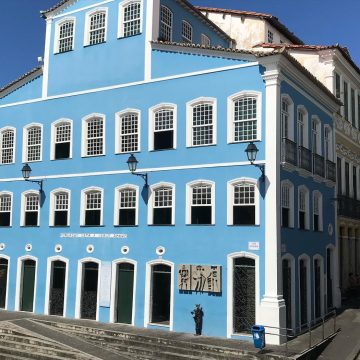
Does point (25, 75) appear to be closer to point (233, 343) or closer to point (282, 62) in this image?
point (282, 62)

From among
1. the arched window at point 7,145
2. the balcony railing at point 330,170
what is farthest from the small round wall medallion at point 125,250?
the balcony railing at point 330,170

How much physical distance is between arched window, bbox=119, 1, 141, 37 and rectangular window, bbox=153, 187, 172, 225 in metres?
6.65

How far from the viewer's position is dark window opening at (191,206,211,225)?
19.4 metres

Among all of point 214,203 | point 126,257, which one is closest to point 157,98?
point 214,203

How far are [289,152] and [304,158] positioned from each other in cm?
165

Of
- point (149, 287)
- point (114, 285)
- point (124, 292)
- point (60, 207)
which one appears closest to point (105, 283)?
point (114, 285)

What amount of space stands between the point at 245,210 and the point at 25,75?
12.8m

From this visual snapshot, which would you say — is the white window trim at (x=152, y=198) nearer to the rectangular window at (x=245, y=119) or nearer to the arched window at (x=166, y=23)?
the rectangular window at (x=245, y=119)

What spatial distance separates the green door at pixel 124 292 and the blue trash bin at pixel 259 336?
5698mm

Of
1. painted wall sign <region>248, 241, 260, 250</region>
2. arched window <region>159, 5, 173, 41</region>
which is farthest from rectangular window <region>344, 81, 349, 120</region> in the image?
painted wall sign <region>248, 241, 260, 250</region>

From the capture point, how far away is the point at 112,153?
21875 mm

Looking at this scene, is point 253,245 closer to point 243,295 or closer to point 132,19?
point 243,295

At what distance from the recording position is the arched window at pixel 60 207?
2291cm

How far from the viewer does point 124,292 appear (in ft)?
68.2
